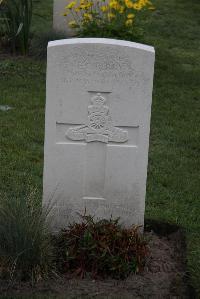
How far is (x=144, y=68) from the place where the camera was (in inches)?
180

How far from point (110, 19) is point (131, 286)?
6.13m

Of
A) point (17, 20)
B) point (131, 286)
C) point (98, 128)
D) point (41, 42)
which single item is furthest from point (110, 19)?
point (131, 286)

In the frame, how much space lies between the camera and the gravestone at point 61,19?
36.7 ft

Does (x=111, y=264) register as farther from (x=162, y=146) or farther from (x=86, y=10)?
(x=86, y=10)

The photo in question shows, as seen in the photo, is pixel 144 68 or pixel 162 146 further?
pixel 162 146

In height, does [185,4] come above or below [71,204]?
above

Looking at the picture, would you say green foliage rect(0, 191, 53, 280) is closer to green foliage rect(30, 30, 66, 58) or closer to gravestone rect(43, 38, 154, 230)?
gravestone rect(43, 38, 154, 230)

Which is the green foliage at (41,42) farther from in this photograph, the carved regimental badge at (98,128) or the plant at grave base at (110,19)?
the carved regimental badge at (98,128)

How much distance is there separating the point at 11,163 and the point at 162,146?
1.70 metres

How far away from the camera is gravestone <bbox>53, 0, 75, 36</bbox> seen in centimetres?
1117

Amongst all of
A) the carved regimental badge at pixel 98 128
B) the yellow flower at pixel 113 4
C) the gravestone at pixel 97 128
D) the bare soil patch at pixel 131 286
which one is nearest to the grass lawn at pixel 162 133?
the bare soil patch at pixel 131 286

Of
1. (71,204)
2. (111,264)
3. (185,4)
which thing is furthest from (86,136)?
(185,4)

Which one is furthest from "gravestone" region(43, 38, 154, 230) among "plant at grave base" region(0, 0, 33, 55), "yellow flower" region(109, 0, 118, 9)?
"plant at grave base" region(0, 0, 33, 55)

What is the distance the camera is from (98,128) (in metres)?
4.66
